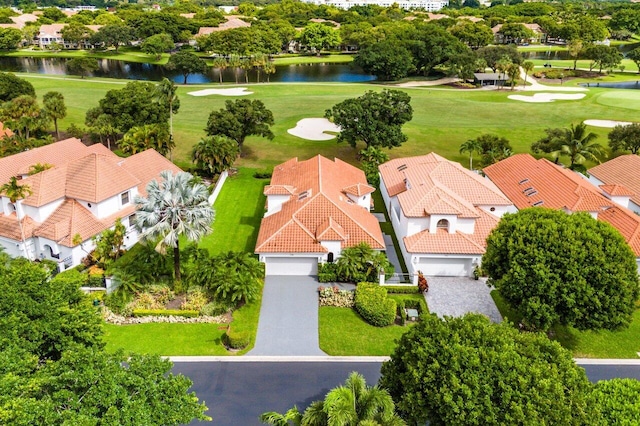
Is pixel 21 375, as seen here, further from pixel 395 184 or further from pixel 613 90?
pixel 613 90

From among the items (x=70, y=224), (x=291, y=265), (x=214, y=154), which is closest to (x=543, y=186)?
(x=291, y=265)

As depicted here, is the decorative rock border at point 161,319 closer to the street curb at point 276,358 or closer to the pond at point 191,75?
the street curb at point 276,358

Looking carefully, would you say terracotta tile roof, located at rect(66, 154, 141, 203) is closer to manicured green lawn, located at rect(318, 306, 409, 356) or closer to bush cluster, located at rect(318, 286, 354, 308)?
bush cluster, located at rect(318, 286, 354, 308)

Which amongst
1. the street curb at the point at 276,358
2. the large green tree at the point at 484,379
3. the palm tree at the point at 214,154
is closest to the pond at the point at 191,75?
the palm tree at the point at 214,154

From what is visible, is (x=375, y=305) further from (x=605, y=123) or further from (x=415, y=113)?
(x=605, y=123)

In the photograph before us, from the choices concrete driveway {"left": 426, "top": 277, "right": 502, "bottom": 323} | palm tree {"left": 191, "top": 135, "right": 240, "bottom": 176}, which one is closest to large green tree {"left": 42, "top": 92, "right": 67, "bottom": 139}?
palm tree {"left": 191, "top": 135, "right": 240, "bottom": 176}
